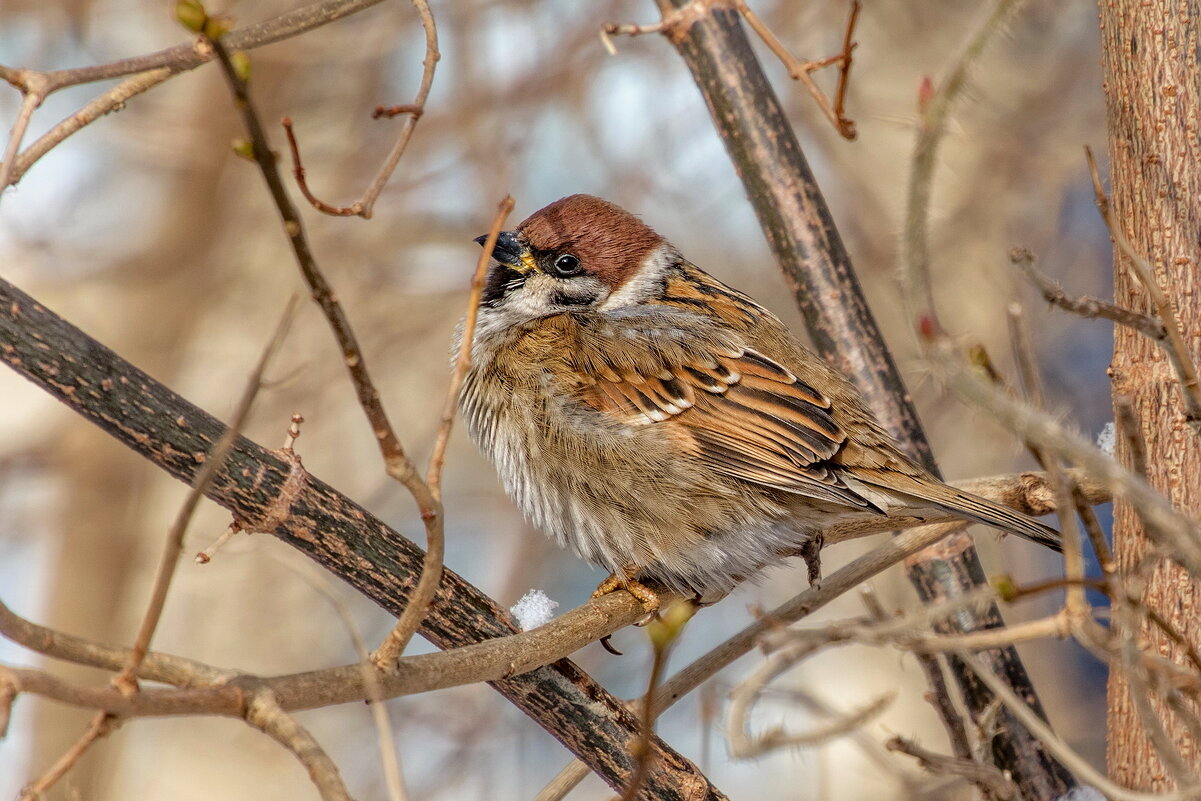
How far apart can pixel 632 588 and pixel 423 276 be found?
10.1 ft

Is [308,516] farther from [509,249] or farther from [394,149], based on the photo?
[509,249]

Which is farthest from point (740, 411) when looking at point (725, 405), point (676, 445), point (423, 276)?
point (423, 276)

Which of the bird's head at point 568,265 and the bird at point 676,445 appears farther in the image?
the bird's head at point 568,265

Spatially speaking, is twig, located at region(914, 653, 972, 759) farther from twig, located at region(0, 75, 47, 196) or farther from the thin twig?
twig, located at region(0, 75, 47, 196)

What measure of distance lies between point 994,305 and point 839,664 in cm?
222

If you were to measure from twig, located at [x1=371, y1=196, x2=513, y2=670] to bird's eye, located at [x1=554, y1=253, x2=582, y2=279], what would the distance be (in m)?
1.63

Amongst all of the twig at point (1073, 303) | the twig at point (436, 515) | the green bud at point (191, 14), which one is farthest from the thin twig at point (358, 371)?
the twig at point (1073, 303)

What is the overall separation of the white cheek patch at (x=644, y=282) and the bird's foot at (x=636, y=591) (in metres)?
0.84

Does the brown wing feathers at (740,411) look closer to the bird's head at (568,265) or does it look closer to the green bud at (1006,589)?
the bird's head at (568,265)

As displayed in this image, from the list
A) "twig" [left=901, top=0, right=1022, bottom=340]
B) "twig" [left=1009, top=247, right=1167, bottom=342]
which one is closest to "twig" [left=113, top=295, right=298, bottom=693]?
"twig" [left=901, top=0, right=1022, bottom=340]

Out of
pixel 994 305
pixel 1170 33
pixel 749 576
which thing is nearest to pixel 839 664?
pixel 994 305

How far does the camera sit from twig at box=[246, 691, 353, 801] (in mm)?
1557

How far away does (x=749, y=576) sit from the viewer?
124 inches

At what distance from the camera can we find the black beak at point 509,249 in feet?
11.3
